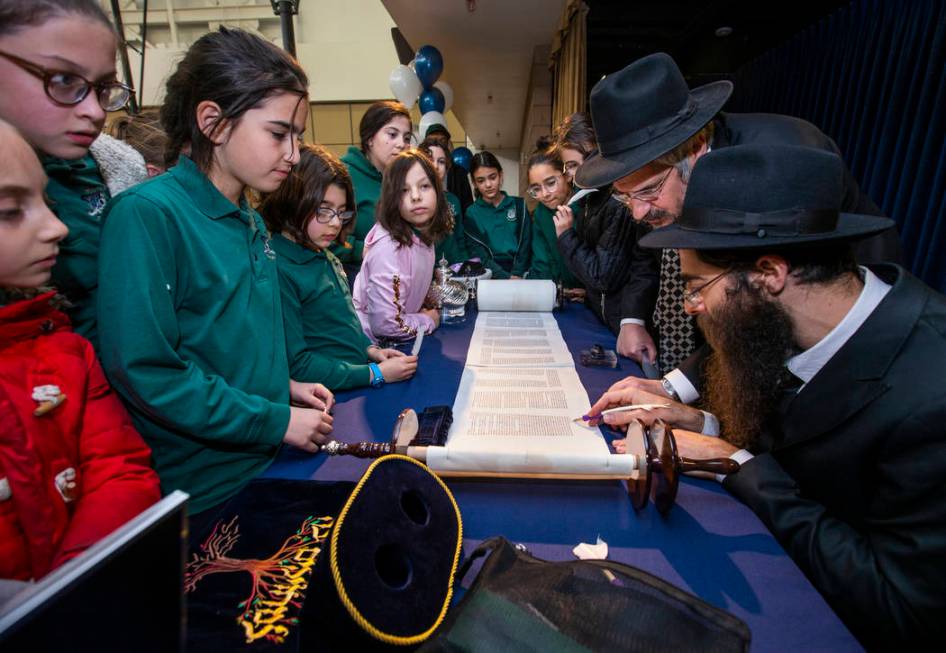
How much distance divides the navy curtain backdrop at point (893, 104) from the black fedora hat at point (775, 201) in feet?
7.27

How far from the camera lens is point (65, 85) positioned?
3.08ft

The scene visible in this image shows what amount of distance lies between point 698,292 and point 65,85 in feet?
4.77

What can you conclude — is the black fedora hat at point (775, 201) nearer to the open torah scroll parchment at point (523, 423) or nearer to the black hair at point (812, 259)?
the black hair at point (812, 259)

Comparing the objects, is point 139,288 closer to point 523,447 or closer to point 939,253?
point 523,447

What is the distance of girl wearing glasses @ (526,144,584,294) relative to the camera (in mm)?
2984

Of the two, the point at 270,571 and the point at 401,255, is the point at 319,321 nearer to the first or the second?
the point at 401,255

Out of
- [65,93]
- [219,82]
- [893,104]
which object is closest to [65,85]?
[65,93]

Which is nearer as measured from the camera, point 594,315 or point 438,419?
point 438,419

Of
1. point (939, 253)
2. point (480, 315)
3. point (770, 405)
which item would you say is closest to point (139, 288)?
point (770, 405)

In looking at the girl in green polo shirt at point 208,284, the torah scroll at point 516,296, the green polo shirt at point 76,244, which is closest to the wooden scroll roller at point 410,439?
the girl in green polo shirt at point 208,284

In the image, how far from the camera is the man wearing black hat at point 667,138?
A: 154cm

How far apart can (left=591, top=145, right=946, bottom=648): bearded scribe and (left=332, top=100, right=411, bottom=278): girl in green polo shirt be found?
81.6 inches

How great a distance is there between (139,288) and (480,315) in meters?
1.84

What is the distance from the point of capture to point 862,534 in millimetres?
964
